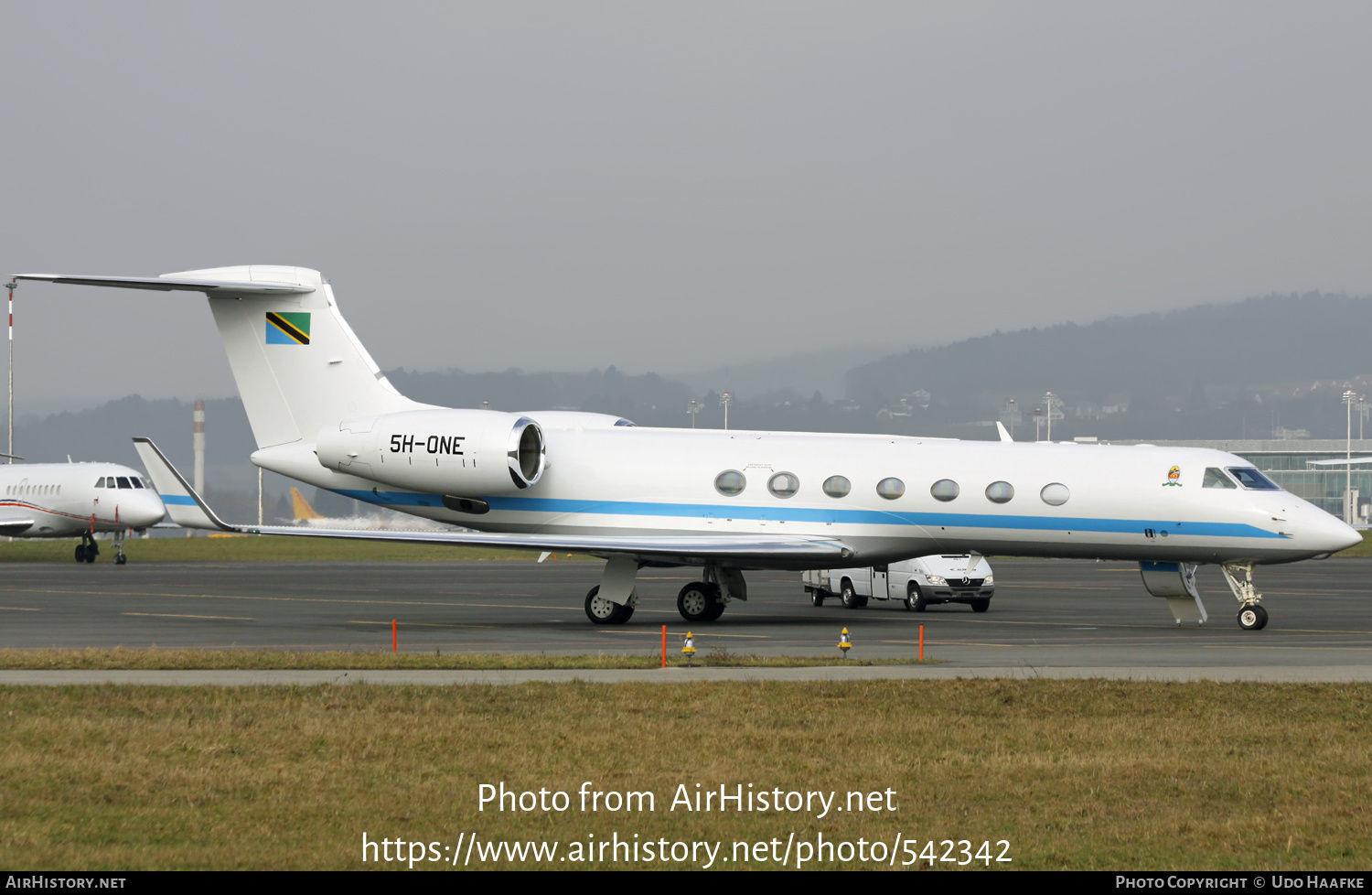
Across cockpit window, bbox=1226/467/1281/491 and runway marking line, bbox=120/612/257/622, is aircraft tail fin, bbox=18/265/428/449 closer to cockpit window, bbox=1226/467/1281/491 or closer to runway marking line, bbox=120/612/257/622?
runway marking line, bbox=120/612/257/622

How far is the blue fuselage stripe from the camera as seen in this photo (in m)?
24.1

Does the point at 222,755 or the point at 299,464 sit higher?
the point at 299,464

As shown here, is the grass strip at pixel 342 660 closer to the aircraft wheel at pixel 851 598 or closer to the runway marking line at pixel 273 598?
the runway marking line at pixel 273 598

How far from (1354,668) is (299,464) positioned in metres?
19.0

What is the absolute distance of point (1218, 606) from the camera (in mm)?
30906

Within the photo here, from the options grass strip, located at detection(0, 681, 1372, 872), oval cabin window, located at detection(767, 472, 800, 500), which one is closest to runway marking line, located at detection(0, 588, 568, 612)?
oval cabin window, located at detection(767, 472, 800, 500)

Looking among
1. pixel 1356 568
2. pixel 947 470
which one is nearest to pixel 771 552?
pixel 947 470

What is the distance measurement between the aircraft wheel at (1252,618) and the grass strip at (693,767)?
8.97m

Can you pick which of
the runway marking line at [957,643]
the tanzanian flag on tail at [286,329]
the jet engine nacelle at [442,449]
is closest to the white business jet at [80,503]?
the tanzanian flag on tail at [286,329]

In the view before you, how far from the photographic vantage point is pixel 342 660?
17688 millimetres

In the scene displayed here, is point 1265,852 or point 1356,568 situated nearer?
point 1265,852

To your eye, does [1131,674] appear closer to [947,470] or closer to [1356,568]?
[947,470]

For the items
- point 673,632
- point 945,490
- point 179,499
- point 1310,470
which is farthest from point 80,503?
point 1310,470

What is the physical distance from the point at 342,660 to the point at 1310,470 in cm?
16011
